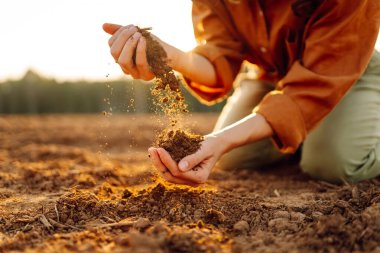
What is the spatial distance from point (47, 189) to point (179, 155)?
0.92m

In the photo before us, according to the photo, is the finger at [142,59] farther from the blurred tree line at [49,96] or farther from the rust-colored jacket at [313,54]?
the blurred tree line at [49,96]

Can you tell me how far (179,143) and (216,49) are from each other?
1030mm

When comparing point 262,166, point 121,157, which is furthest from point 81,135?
point 262,166

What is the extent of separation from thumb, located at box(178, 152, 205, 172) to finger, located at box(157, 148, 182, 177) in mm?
28

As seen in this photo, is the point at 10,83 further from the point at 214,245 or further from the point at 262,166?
the point at 214,245

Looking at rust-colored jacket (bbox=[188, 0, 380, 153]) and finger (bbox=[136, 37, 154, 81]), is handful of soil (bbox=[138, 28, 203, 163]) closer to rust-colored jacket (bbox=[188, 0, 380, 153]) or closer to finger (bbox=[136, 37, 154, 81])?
finger (bbox=[136, 37, 154, 81])

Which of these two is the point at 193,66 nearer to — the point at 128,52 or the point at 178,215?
the point at 128,52

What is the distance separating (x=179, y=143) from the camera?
6.59ft

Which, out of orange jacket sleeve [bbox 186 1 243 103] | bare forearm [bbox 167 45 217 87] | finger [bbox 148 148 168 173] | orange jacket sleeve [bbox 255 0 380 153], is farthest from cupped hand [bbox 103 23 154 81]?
orange jacket sleeve [bbox 186 1 243 103]

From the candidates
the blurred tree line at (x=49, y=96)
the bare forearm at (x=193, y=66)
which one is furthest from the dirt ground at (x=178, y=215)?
the blurred tree line at (x=49, y=96)

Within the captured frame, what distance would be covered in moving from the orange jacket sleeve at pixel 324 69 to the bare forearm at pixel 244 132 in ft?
0.13

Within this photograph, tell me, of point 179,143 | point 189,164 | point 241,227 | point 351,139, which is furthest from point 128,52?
point 351,139

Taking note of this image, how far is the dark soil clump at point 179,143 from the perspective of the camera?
1.96 meters

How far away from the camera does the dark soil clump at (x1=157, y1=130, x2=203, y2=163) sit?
77.2 inches
